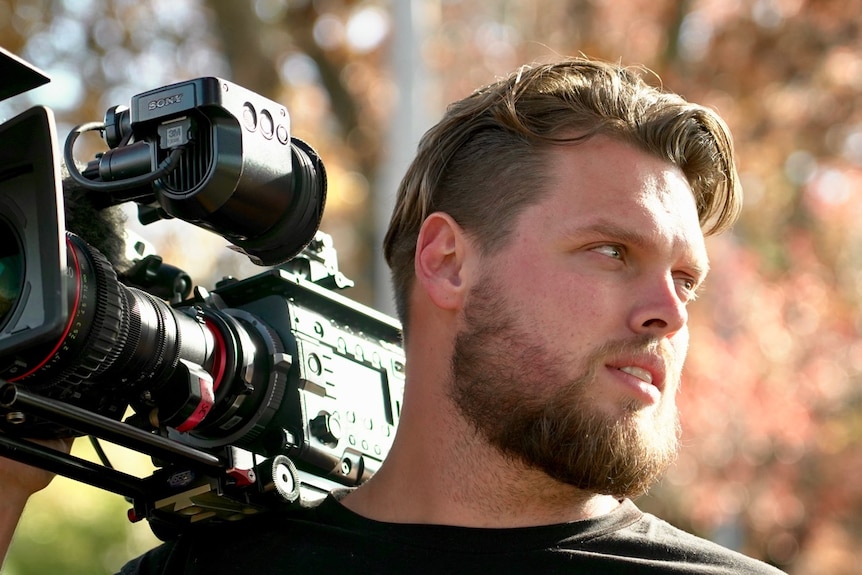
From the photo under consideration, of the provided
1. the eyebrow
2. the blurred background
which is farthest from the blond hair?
the blurred background

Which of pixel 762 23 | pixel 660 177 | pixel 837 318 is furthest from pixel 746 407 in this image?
pixel 660 177

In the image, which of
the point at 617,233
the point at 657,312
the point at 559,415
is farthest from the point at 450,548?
the point at 617,233

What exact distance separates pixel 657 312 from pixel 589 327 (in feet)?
0.47

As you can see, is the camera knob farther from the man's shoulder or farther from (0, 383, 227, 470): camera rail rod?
the man's shoulder

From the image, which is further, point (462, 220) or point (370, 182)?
point (370, 182)

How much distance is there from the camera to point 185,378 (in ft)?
8.37

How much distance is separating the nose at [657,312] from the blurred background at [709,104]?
7698mm

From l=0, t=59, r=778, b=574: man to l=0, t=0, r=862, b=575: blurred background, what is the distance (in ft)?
24.0

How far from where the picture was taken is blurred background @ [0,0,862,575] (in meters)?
11.7

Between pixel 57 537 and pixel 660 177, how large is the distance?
5334 millimetres

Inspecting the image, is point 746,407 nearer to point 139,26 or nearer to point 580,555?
point 139,26

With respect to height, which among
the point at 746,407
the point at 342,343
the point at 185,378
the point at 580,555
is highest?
the point at 746,407

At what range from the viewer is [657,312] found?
2637mm

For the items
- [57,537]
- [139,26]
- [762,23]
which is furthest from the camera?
[139,26]
